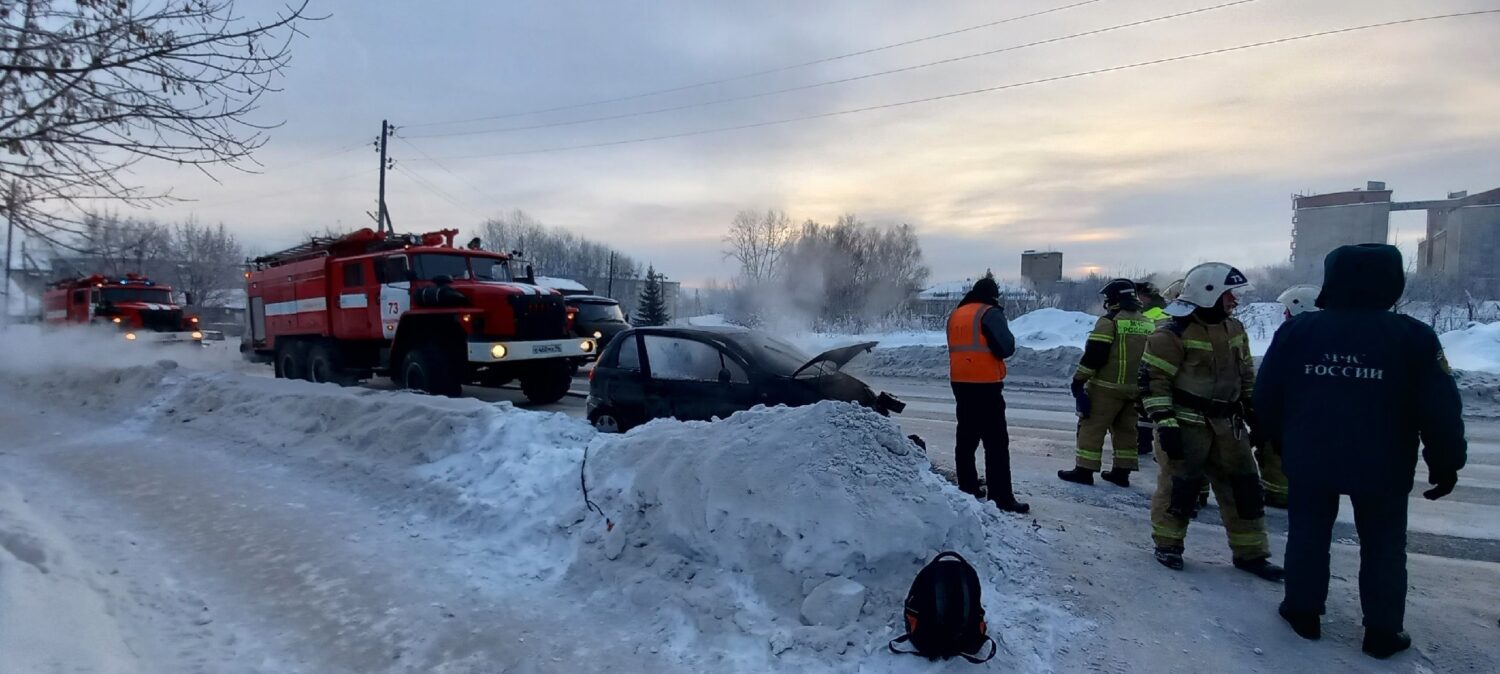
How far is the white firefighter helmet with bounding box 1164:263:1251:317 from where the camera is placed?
451cm

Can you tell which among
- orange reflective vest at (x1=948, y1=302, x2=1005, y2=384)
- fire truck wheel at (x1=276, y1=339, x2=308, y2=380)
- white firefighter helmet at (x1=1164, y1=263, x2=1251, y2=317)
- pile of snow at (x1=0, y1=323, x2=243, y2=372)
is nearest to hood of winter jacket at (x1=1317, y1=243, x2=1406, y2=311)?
white firefighter helmet at (x1=1164, y1=263, x2=1251, y2=317)

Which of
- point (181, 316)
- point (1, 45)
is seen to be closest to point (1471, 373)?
point (1, 45)

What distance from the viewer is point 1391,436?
3.40 meters

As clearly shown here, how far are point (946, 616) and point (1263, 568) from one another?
2.35 meters

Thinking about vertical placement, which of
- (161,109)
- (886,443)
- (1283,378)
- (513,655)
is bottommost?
(513,655)

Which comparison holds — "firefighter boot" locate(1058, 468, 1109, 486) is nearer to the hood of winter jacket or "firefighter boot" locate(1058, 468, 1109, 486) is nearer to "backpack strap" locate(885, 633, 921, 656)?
the hood of winter jacket

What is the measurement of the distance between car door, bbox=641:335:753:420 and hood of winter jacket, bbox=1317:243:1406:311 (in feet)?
13.1

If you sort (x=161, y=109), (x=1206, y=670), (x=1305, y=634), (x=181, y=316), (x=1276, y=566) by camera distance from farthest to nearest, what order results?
(x=181, y=316) → (x=161, y=109) → (x=1276, y=566) → (x=1305, y=634) → (x=1206, y=670)

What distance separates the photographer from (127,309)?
19.0 m

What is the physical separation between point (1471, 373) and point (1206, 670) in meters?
12.7

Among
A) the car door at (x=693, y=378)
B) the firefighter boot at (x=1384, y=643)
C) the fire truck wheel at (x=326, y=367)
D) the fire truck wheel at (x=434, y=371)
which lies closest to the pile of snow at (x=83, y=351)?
the fire truck wheel at (x=326, y=367)

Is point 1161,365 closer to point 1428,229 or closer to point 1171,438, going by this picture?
point 1171,438

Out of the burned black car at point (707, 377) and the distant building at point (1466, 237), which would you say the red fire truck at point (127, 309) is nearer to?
the burned black car at point (707, 377)

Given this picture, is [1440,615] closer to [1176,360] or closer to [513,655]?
[1176,360]
